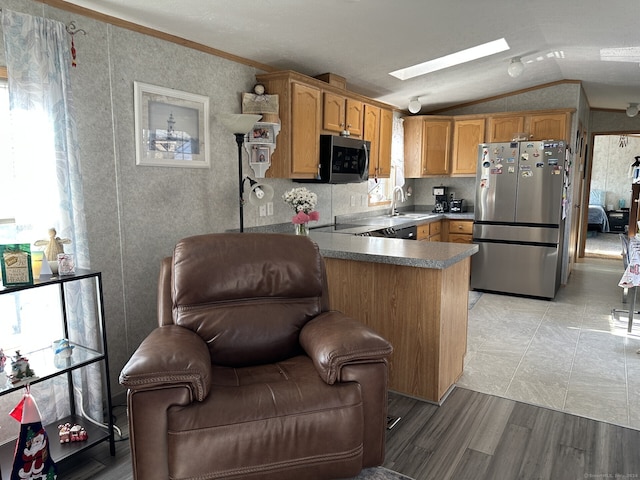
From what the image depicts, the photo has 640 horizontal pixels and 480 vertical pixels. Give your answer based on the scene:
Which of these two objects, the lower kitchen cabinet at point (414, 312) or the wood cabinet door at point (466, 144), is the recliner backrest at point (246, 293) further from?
the wood cabinet door at point (466, 144)

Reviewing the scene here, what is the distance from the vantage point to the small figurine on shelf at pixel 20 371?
1.87 metres

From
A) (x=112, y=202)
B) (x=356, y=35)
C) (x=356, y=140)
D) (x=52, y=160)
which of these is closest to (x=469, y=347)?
(x=356, y=140)

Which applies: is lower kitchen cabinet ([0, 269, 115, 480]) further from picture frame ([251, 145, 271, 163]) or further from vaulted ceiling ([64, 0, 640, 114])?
picture frame ([251, 145, 271, 163])

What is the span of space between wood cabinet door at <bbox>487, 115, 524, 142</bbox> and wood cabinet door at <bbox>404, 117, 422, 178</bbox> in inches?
35.8

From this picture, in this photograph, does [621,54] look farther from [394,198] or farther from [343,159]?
[394,198]

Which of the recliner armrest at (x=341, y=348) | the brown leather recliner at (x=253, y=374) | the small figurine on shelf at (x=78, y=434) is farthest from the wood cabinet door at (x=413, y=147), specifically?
the small figurine on shelf at (x=78, y=434)

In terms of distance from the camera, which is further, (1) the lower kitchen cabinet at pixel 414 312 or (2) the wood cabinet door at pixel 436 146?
(2) the wood cabinet door at pixel 436 146

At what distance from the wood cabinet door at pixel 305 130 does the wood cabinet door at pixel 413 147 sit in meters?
2.66

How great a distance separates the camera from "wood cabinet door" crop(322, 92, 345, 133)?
3.92m

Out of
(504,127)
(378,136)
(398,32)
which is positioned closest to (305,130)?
(398,32)

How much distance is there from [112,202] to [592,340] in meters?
3.92

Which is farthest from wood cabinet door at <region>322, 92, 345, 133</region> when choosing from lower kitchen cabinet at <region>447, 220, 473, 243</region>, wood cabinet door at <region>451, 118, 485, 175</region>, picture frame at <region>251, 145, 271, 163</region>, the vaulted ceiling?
lower kitchen cabinet at <region>447, 220, 473, 243</region>

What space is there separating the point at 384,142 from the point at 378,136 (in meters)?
0.18

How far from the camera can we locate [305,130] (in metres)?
3.72
